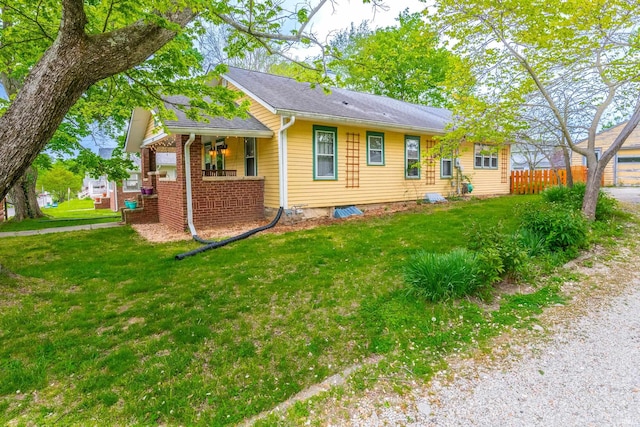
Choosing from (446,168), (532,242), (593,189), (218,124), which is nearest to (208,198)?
(218,124)

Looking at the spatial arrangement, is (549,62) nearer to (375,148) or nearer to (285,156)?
(375,148)

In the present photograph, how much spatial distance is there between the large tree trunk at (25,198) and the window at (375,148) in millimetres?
13239

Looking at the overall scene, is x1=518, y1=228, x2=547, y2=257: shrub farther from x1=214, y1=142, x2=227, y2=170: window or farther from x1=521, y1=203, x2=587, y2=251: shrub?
x1=214, y1=142, x2=227, y2=170: window

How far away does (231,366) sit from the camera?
9.23ft

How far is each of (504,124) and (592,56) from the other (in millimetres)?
2011

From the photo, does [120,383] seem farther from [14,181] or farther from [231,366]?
[14,181]

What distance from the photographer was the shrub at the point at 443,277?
Answer: 377cm

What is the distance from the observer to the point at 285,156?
9125 mm

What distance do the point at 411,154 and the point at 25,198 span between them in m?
15.7

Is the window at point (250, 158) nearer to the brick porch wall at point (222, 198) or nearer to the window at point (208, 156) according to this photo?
the brick porch wall at point (222, 198)

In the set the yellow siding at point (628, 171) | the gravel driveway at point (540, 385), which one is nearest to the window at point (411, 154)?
the gravel driveway at point (540, 385)

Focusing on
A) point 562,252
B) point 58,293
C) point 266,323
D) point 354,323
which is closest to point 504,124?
point 562,252

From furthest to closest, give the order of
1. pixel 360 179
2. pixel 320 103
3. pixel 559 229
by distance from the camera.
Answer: pixel 360 179 → pixel 320 103 → pixel 559 229

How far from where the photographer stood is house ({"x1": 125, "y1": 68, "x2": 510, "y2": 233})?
8.77 meters
